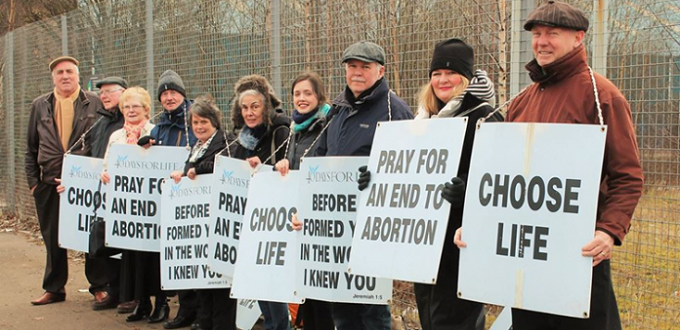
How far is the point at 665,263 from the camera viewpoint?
471 centimetres

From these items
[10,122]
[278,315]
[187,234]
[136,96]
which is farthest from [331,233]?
[10,122]

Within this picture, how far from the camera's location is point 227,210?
19.4ft

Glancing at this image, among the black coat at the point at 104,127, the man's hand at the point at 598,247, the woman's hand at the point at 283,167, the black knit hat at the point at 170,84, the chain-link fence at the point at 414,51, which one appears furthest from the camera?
the black coat at the point at 104,127

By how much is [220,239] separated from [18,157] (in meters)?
9.66

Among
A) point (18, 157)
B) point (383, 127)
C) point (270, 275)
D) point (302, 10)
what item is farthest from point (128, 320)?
point (18, 157)

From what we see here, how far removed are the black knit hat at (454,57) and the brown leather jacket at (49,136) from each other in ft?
16.4

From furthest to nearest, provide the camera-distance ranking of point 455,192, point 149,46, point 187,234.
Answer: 1. point 149,46
2. point 187,234
3. point 455,192

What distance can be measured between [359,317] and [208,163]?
200 cm

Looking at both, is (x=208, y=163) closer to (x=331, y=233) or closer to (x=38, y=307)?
(x=331, y=233)

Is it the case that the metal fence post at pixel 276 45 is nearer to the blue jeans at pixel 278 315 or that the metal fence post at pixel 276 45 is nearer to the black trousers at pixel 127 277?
the black trousers at pixel 127 277

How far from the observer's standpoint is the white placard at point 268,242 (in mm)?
5203

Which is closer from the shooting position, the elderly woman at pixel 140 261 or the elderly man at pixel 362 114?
the elderly man at pixel 362 114

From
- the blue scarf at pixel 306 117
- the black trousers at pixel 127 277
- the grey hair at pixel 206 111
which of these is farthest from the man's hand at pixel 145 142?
the blue scarf at pixel 306 117

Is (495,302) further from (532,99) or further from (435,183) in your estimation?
(532,99)
